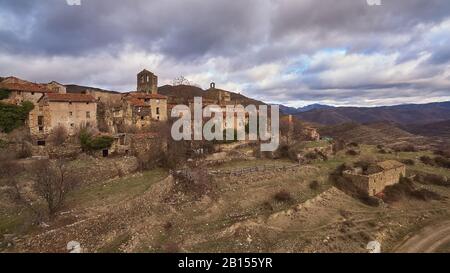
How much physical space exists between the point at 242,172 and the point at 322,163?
11.9 metres

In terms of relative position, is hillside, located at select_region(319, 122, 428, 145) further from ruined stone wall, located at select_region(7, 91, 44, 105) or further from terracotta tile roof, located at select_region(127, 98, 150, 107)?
ruined stone wall, located at select_region(7, 91, 44, 105)

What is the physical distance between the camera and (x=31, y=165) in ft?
73.2

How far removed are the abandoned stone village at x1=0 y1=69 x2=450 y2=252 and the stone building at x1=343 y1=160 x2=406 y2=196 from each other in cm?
10

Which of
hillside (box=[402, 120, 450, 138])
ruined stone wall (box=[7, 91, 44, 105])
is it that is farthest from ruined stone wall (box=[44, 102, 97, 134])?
hillside (box=[402, 120, 450, 138])

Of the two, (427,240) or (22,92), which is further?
(22,92)

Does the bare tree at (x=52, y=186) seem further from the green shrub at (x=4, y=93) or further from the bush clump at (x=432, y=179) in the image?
the bush clump at (x=432, y=179)

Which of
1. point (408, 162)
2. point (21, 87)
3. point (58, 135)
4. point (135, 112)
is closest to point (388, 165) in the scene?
point (408, 162)

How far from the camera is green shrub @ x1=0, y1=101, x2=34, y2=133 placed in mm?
27141

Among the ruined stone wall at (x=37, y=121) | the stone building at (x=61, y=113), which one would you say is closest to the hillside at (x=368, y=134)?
the stone building at (x=61, y=113)

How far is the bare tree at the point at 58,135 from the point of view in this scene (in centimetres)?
2814

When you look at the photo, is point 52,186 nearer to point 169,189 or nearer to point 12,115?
point 169,189

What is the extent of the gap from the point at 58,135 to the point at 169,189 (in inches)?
497

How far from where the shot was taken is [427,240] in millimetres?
19953
